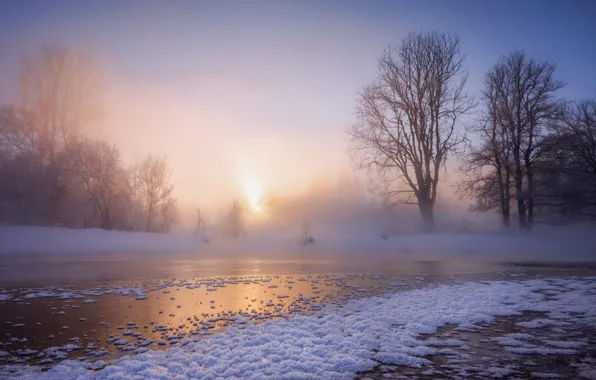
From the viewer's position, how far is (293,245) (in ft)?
75.5

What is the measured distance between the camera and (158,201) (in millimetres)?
35188

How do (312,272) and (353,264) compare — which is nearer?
(312,272)

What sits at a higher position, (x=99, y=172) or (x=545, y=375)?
(x=99, y=172)

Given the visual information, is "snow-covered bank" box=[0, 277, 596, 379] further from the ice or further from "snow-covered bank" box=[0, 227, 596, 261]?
"snow-covered bank" box=[0, 227, 596, 261]

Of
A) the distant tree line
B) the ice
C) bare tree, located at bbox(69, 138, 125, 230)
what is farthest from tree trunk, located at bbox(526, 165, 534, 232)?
bare tree, located at bbox(69, 138, 125, 230)

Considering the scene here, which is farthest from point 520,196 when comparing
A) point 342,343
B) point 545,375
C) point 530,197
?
point 342,343

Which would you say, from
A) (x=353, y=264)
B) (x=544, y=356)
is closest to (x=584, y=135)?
(x=353, y=264)

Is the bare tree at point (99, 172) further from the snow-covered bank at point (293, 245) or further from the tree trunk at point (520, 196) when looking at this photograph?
the tree trunk at point (520, 196)

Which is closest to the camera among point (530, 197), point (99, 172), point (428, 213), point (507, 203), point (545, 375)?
point (545, 375)

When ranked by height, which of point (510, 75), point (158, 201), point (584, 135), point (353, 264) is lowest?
point (353, 264)

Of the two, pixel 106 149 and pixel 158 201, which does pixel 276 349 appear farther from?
pixel 158 201

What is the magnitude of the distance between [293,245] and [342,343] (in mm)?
18215

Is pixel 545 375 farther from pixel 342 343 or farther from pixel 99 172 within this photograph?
pixel 99 172

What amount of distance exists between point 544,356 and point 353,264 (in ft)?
34.0
